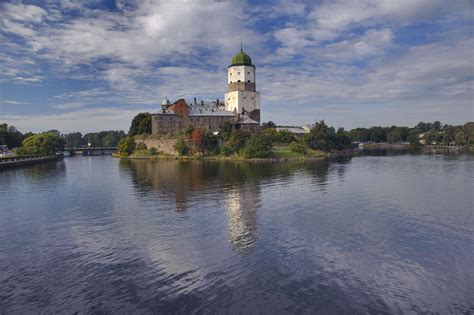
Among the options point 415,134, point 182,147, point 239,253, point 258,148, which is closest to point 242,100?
point 182,147

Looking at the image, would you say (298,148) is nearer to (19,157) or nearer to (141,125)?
(141,125)

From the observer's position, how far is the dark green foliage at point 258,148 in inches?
2539

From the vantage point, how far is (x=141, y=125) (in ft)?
279

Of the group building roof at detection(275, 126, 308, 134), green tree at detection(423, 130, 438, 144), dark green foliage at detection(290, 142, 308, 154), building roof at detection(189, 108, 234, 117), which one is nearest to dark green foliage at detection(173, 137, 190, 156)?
building roof at detection(189, 108, 234, 117)

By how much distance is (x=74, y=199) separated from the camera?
27.2 metres

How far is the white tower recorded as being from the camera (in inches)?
3241

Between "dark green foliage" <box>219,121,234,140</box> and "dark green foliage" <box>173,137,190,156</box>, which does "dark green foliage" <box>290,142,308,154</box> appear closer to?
"dark green foliage" <box>219,121,234,140</box>

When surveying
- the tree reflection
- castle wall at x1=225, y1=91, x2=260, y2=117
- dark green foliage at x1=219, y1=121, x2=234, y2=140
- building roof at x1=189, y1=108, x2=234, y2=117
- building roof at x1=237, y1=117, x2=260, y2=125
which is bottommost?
the tree reflection

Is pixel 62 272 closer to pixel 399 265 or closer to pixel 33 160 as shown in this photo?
pixel 399 265

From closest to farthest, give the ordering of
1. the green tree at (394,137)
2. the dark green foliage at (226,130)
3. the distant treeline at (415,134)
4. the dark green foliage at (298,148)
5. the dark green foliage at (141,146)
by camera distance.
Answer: the dark green foliage at (298,148) < the dark green foliage at (226,130) < the dark green foliage at (141,146) < the distant treeline at (415,134) < the green tree at (394,137)

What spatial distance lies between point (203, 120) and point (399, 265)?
69.9 meters

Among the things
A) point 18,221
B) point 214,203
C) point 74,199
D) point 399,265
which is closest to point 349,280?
point 399,265

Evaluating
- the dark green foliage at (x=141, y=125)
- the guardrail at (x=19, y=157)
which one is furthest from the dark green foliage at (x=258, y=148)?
the guardrail at (x=19, y=157)

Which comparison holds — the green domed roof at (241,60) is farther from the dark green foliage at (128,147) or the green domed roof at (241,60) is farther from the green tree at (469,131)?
the green tree at (469,131)
